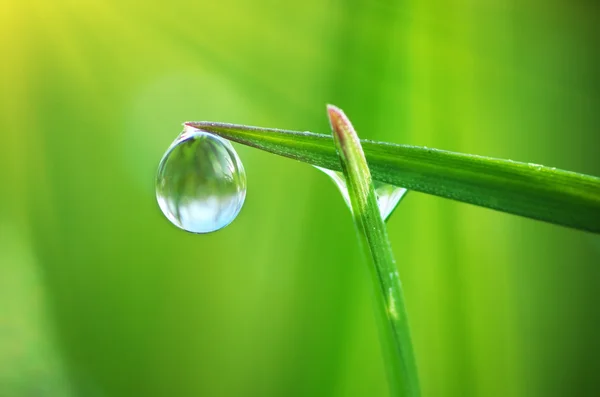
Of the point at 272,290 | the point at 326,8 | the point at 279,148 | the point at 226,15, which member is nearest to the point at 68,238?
the point at 272,290

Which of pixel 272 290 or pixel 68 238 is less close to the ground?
pixel 272 290

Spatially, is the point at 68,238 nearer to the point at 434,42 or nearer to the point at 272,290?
the point at 272,290

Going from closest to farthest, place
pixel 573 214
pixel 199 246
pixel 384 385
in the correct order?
pixel 573 214 < pixel 384 385 < pixel 199 246

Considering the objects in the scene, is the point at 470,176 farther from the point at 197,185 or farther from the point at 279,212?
the point at 279,212

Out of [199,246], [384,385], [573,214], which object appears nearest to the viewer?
[573,214]

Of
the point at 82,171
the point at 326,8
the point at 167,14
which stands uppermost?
the point at 326,8

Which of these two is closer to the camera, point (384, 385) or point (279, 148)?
point (279, 148)

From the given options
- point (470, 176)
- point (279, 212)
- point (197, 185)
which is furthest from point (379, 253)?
point (279, 212)
